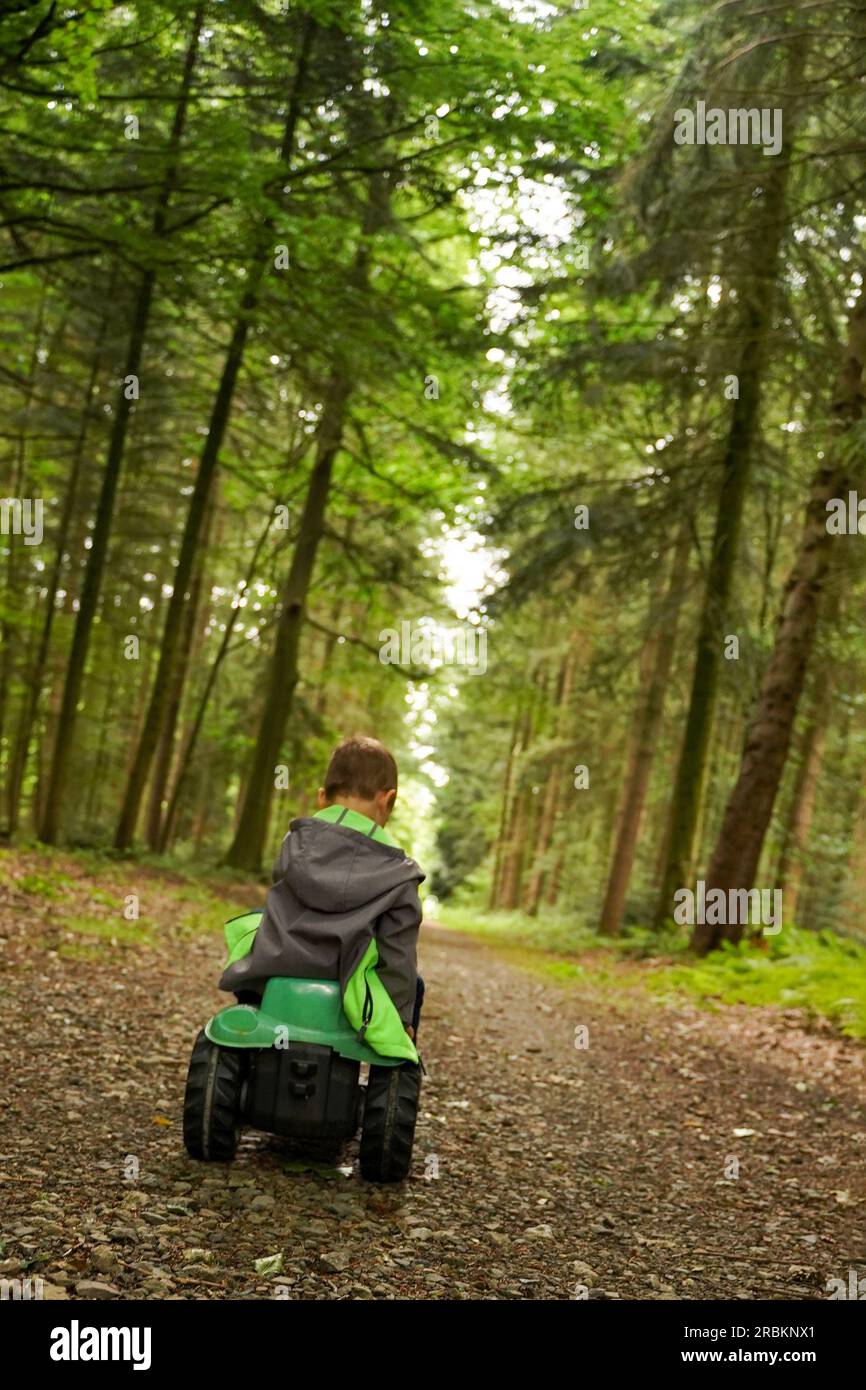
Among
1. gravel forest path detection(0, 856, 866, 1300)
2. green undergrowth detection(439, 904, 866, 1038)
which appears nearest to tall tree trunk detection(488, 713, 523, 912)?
green undergrowth detection(439, 904, 866, 1038)

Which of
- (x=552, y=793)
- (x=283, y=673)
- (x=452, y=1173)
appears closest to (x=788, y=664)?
(x=283, y=673)

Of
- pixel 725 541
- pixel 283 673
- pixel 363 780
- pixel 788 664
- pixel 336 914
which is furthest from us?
pixel 283 673

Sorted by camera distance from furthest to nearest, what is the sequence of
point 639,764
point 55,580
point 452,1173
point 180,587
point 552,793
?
point 552,793, point 639,764, point 55,580, point 180,587, point 452,1173

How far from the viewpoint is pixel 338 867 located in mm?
4473

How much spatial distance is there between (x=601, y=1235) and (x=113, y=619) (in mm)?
19637

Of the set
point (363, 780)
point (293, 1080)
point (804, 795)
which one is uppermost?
point (804, 795)

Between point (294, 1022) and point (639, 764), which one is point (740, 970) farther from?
point (294, 1022)

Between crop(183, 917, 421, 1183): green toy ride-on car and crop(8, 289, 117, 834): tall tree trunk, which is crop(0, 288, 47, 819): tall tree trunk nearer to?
crop(8, 289, 117, 834): tall tree trunk

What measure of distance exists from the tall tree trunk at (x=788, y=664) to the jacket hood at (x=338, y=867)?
29.2 feet

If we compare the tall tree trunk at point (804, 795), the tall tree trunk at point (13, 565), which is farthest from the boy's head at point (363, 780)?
the tall tree trunk at point (804, 795)

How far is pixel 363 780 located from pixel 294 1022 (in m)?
0.96

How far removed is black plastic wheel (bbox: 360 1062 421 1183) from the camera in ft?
14.2

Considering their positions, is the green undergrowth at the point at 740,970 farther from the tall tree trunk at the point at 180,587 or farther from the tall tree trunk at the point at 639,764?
the tall tree trunk at the point at 180,587

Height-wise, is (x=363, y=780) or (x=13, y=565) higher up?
(x=13, y=565)
